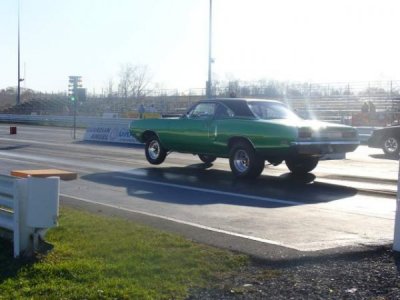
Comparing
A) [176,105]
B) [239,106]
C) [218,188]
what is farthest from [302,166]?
[176,105]

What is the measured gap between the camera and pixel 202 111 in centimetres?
1490

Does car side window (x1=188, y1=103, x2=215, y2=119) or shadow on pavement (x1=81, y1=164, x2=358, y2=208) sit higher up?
car side window (x1=188, y1=103, x2=215, y2=119)

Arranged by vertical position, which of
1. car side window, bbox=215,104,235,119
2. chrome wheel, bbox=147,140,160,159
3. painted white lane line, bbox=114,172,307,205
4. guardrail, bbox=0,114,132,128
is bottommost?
painted white lane line, bbox=114,172,307,205

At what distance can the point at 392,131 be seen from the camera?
19719 mm

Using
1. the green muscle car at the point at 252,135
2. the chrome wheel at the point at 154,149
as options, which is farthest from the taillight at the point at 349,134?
the chrome wheel at the point at 154,149

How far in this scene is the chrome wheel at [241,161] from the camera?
13438 mm

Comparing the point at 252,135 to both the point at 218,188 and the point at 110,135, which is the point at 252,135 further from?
the point at 110,135

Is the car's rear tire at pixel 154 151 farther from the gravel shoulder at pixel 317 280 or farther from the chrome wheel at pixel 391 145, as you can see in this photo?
the gravel shoulder at pixel 317 280

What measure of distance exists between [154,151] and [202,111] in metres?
2.27

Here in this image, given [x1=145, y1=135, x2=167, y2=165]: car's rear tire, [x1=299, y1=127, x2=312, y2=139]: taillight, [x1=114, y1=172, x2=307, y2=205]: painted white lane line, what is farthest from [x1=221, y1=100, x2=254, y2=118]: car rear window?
[x1=145, y1=135, x2=167, y2=165]: car's rear tire

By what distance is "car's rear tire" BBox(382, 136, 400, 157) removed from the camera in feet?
64.3

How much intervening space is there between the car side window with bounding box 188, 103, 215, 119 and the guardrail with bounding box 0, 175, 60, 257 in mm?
8481

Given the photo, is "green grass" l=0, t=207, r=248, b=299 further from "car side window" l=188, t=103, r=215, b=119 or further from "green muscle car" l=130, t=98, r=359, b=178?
→ "car side window" l=188, t=103, r=215, b=119

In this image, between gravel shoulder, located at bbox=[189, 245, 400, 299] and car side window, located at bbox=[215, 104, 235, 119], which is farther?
car side window, located at bbox=[215, 104, 235, 119]
